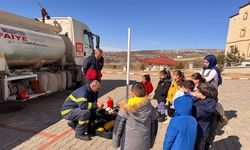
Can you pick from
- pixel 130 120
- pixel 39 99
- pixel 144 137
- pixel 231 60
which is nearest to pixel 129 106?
pixel 130 120

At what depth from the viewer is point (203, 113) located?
2758 millimetres

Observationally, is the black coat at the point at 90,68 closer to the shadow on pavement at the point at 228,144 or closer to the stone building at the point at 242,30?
the shadow on pavement at the point at 228,144

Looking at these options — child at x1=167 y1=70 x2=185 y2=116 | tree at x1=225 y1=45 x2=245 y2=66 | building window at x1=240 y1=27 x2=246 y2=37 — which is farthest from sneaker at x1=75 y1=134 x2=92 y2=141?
building window at x1=240 y1=27 x2=246 y2=37

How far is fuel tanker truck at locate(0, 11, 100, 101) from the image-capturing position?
5648 mm

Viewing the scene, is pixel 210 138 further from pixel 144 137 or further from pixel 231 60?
pixel 231 60

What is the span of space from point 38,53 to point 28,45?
620 mm

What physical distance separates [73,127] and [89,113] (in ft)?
2.82

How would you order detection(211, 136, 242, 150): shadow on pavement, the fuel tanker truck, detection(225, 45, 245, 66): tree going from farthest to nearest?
detection(225, 45, 245, 66): tree → the fuel tanker truck → detection(211, 136, 242, 150): shadow on pavement

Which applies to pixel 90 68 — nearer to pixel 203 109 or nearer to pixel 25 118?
pixel 25 118

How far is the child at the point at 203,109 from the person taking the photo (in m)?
2.75

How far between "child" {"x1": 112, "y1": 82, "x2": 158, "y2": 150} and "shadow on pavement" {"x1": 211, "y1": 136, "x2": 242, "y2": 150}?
2.16 m

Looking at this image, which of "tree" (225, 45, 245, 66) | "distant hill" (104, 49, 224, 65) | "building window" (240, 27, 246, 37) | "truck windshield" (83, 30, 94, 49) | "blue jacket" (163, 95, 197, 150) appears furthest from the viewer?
"distant hill" (104, 49, 224, 65)

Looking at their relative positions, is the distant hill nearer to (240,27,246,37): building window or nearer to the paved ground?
(240,27,246,37): building window

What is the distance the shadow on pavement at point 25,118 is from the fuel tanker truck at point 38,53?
1.47 feet
